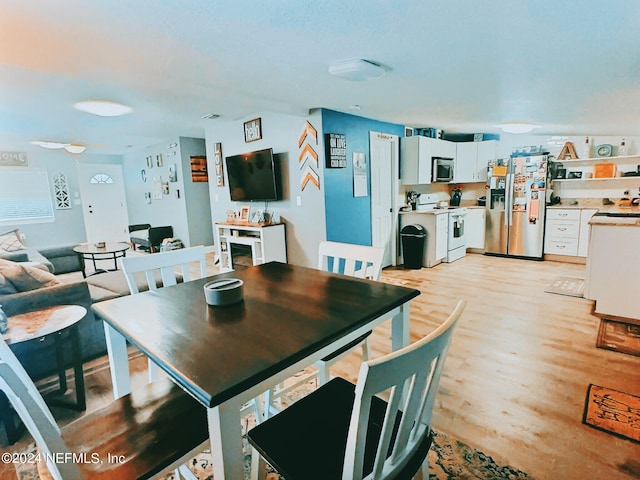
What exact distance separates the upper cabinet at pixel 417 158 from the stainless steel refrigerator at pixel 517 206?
122 centimetres

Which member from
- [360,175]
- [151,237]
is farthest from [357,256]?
[151,237]

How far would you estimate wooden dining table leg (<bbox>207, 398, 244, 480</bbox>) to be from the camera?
0.84 metres

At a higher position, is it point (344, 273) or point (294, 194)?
point (294, 194)

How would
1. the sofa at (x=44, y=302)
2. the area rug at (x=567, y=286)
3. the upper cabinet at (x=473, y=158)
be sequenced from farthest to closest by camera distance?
1. the upper cabinet at (x=473, y=158)
2. the area rug at (x=567, y=286)
3. the sofa at (x=44, y=302)

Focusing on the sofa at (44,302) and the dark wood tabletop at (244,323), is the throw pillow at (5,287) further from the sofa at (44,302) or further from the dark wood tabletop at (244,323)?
the dark wood tabletop at (244,323)

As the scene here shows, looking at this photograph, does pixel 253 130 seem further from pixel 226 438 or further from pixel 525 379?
pixel 226 438

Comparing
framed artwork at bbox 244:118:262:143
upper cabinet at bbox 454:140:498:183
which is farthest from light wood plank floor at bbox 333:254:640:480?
framed artwork at bbox 244:118:262:143

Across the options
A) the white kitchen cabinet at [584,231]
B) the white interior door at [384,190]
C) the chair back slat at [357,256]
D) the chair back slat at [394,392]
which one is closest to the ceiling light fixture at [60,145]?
the white interior door at [384,190]

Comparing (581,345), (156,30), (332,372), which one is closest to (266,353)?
(332,372)

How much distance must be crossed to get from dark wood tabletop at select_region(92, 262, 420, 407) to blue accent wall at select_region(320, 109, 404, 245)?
2.41 m

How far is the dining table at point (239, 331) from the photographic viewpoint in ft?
2.83

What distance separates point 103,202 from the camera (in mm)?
8180

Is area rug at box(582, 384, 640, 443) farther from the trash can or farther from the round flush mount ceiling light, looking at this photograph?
the round flush mount ceiling light

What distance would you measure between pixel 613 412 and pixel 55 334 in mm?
3246
